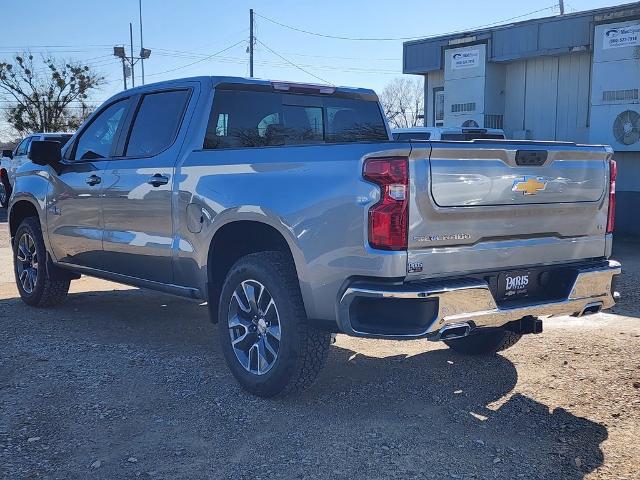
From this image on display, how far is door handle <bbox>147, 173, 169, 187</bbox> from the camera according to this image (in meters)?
5.03

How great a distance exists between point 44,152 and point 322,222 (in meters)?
3.41

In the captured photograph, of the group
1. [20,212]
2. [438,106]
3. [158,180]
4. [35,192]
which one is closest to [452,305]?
[158,180]

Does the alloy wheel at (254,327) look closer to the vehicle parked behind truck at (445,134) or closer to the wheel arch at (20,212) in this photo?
the wheel arch at (20,212)

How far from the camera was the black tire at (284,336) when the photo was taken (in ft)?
13.6

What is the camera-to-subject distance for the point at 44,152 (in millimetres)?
6211

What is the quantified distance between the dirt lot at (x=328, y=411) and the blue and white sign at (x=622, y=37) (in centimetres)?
895

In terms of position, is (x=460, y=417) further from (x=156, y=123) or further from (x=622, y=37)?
(x=622, y=37)

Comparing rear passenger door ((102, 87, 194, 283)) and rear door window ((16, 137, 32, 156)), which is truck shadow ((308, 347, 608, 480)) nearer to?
rear passenger door ((102, 87, 194, 283))

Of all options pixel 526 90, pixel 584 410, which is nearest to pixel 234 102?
pixel 584 410

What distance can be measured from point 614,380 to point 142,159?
3.69 metres

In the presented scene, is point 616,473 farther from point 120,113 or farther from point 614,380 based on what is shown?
point 120,113

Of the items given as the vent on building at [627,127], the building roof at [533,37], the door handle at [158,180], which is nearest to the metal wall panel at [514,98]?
the building roof at [533,37]

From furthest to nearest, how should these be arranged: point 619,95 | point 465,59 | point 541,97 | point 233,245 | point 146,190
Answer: point 465,59 → point 541,97 → point 619,95 → point 146,190 → point 233,245

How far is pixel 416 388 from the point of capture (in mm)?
4711
